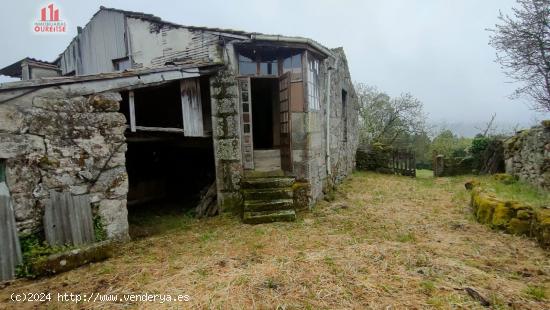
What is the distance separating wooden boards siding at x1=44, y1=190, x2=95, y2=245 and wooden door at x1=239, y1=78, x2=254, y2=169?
3.29 m

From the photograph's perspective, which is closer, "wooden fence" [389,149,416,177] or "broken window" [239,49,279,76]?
"broken window" [239,49,279,76]

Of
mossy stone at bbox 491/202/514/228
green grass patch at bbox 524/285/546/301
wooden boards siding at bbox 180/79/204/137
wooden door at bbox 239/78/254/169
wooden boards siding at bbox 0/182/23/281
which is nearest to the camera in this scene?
green grass patch at bbox 524/285/546/301

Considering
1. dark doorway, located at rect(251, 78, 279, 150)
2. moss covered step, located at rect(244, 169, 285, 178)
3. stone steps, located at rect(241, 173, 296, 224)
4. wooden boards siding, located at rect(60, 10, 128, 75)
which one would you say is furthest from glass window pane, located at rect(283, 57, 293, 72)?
wooden boards siding, located at rect(60, 10, 128, 75)

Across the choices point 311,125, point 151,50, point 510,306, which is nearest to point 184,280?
point 510,306

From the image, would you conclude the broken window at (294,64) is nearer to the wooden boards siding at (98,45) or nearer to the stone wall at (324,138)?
the stone wall at (324,138)

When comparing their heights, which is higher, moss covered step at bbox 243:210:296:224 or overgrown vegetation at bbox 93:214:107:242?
overgrown vegetation at bbox 93:214:107:242

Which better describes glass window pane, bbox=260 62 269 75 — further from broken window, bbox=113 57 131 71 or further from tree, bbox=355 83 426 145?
tree, bbox=355 83 426 145

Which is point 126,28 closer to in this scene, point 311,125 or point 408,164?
point 311,125

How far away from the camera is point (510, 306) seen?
121 inches

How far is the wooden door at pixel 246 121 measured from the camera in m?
6.84

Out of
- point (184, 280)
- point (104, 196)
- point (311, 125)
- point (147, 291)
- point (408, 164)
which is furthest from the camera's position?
point (408, 164)

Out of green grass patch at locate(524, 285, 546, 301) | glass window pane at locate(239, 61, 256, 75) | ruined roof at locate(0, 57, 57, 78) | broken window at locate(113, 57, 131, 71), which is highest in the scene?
ruined roof at locate(0, 57, 57, 78)

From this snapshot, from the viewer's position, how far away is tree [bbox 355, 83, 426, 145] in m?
23.0

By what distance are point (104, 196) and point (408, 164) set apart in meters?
13.0
